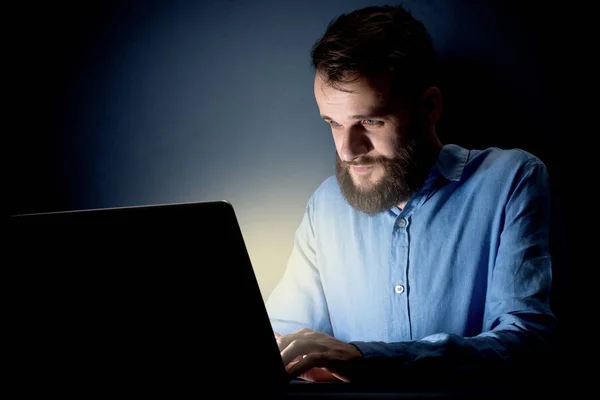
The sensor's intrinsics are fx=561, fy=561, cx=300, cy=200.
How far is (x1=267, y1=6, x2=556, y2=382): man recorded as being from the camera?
1353mm

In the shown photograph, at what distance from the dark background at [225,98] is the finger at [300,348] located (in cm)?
84

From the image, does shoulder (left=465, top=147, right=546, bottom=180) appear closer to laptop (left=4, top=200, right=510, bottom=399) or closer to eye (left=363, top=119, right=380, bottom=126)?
eye (left=363, top=119, right=380, bottom=126)

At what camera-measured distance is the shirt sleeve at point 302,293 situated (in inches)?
64.2

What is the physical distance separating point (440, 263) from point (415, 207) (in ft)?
0.54

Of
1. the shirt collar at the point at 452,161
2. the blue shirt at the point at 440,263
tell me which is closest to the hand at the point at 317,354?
the blue shirt at the point at 440,263

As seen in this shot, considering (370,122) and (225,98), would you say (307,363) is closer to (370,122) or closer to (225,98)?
(370,122)

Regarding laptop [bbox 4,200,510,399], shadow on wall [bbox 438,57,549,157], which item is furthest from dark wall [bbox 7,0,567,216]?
laptop [bbox 4,200,510,399]

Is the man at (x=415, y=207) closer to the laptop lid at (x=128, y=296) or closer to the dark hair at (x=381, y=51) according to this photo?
the dark hair at (x=381, y=51)

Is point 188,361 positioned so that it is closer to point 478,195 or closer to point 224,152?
point 478,195

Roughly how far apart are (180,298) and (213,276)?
48 millimetres

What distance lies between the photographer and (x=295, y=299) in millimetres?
1641

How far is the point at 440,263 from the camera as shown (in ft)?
4.75

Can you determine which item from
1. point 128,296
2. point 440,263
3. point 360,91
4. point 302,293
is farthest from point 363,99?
point 128,296

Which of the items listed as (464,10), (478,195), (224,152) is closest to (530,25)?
(464,10)
